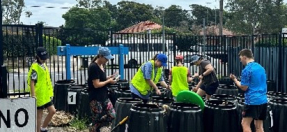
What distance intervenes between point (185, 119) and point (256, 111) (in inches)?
49.6

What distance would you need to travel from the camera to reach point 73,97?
8664 mm

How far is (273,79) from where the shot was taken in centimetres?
1214

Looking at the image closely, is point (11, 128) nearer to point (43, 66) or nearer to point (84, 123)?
point (43, 66)

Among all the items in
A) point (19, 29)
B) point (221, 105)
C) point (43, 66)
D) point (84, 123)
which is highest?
Answer: point (19, 29)

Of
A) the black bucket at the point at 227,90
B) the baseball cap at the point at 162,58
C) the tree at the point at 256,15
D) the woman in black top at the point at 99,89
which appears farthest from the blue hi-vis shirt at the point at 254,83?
the tree at the point at 256,15

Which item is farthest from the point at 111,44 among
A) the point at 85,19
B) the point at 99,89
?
the point at 85,19

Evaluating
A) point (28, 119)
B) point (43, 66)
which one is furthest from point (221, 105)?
point (28, 119)

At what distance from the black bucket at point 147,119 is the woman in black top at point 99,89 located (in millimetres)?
532

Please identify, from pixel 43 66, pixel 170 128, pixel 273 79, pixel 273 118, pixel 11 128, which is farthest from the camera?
pixel 273 79

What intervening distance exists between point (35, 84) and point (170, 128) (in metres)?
2.32

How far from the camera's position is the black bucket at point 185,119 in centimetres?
593

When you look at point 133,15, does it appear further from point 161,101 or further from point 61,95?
point 161,101

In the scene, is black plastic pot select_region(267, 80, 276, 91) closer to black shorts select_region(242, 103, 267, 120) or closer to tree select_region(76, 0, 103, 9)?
black shorts select_region(242, 103, 267, 120)

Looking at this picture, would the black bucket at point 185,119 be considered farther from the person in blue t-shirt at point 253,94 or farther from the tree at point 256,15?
the tree at point 256,15
